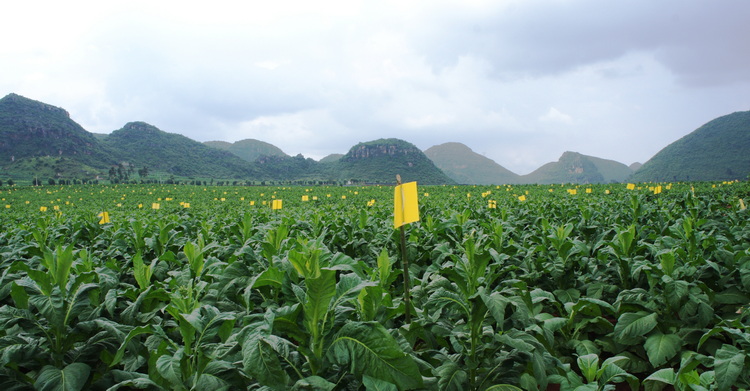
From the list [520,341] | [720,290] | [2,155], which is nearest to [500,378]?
[520,341]

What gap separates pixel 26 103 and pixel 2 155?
52.8m

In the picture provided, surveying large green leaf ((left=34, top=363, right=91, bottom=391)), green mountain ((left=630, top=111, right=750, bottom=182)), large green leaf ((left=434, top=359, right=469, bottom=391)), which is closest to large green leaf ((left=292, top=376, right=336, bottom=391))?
large green leaf ((left=434, top=359, right=469, bottom=391))

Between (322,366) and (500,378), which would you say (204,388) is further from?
(500,378)

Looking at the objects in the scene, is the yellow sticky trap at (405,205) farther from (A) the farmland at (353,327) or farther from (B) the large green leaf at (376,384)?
(B) the large green leaf at (376,384)

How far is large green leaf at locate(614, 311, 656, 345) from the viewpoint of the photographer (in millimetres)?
3041

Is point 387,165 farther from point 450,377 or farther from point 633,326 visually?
point 450,377

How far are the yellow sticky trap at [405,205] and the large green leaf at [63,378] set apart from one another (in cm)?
203

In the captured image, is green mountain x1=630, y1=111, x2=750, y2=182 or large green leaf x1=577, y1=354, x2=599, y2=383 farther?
green mountain x1=630, y1=111, x2=750, y2=182

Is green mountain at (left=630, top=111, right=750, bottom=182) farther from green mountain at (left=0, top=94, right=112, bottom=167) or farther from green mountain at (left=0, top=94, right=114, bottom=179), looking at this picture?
green mountain at (left=0, top=94, right=112, bottom=167)

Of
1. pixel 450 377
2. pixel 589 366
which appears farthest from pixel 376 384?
pixel 589 366

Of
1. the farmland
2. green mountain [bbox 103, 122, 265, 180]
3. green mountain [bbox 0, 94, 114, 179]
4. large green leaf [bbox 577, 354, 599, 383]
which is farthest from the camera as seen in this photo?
green mountain [bbox 103, 122, 265, 180]

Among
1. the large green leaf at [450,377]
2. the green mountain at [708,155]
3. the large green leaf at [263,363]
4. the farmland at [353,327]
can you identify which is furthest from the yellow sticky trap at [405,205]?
the green mountain at [708,155]

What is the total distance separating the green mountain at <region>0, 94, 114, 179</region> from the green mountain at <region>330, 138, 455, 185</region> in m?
95.2

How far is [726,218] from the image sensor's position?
739cm
